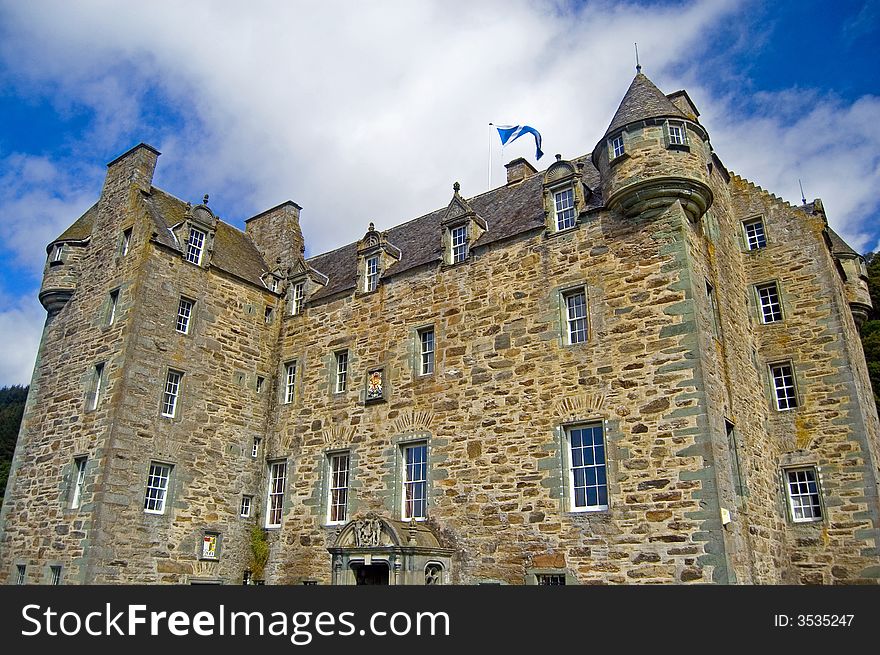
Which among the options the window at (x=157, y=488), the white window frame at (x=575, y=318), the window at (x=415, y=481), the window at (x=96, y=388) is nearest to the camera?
the white window frame at (x=575, y=318)

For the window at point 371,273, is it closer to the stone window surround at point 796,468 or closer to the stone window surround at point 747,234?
the stone window surround at point 747,234

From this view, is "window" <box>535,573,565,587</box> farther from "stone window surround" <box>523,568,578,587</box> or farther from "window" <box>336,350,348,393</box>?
"window" <box>336,350,348,393</box>

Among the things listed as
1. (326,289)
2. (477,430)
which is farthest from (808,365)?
(326,289)

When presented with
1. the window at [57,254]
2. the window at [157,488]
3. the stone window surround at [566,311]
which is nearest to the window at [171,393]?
the window at [157,488]

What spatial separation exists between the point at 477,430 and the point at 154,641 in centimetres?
1037

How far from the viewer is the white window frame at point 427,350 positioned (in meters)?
18.7

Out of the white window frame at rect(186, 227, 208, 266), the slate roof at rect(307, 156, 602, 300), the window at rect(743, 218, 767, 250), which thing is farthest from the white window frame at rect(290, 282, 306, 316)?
the window at rect(743, 218, 767, 250)

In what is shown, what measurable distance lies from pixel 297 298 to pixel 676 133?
43.8 ft

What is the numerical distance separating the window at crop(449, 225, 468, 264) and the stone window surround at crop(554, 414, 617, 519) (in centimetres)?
596

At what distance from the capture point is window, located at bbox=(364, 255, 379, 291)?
21203 mm

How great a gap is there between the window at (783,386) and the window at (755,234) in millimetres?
3905

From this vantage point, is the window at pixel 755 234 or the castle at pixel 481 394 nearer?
the castle at pixel 481 394

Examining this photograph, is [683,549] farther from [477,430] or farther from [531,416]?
[477,430]

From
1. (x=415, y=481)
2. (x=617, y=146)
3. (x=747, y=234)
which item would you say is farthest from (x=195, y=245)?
(x=747, y=234)
